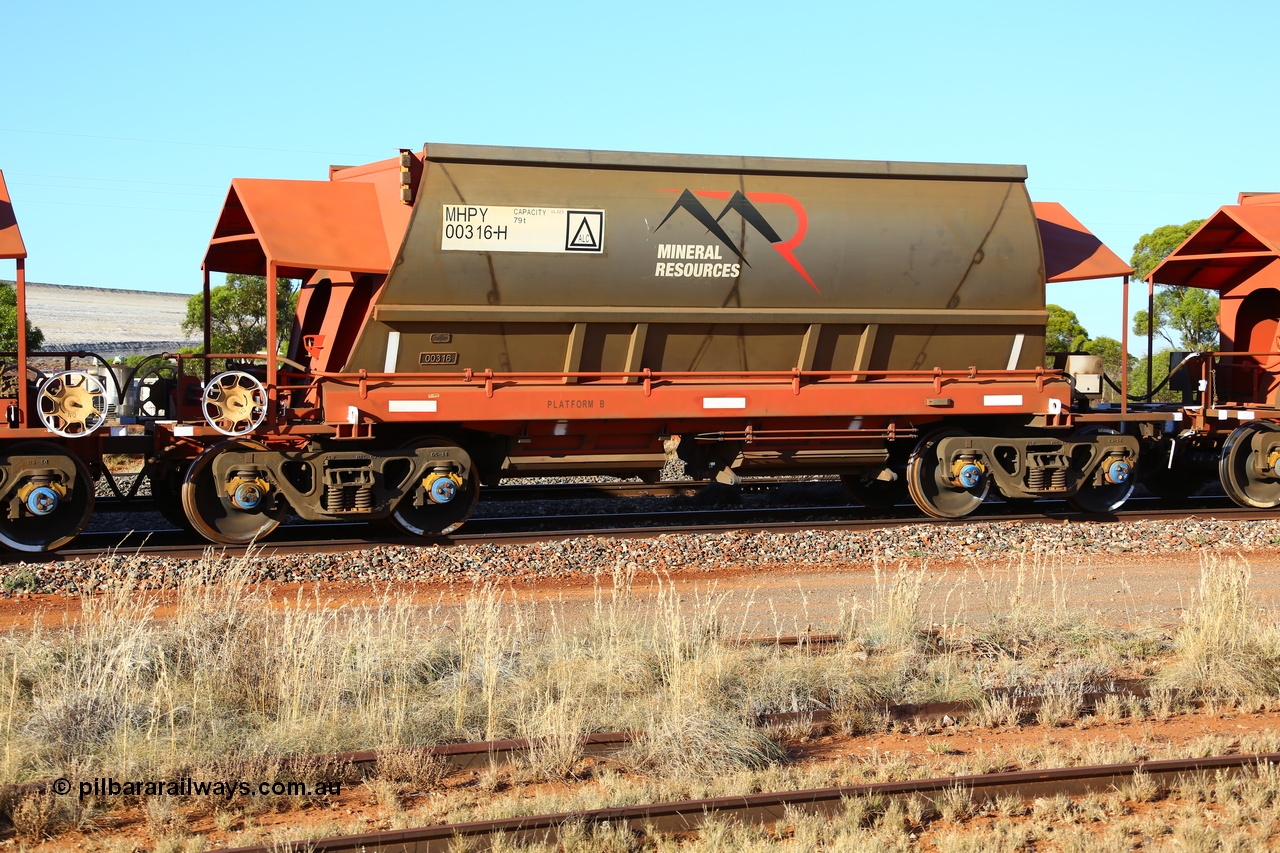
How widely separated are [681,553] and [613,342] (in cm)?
246

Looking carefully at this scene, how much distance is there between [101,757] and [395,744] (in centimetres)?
146

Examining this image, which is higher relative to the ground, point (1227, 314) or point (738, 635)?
point (1227, 314)

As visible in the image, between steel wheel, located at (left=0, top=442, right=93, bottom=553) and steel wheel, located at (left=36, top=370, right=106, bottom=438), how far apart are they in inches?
9.4

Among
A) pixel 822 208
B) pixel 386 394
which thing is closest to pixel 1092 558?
pixel 822 208

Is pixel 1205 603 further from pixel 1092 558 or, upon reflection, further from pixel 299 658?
pixel 299 658

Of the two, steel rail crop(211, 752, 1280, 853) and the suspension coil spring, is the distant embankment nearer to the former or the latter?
the suspension coil spring

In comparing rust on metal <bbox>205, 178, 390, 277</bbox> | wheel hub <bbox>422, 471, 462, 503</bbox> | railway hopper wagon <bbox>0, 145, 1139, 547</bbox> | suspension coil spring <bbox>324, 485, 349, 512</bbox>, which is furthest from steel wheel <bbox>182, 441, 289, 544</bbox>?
rust on metal <bbox>205, 178, 390, 277</bbox>

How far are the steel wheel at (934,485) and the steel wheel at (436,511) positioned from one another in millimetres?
5161

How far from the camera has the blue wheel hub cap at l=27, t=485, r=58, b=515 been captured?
11.0 m

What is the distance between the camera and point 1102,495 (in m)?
14.7

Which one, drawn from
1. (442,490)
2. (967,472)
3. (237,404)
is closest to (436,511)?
(442,490)

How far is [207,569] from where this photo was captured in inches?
394

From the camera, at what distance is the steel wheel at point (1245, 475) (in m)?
14.9

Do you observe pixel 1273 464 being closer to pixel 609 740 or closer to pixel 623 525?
pixel 623 525
